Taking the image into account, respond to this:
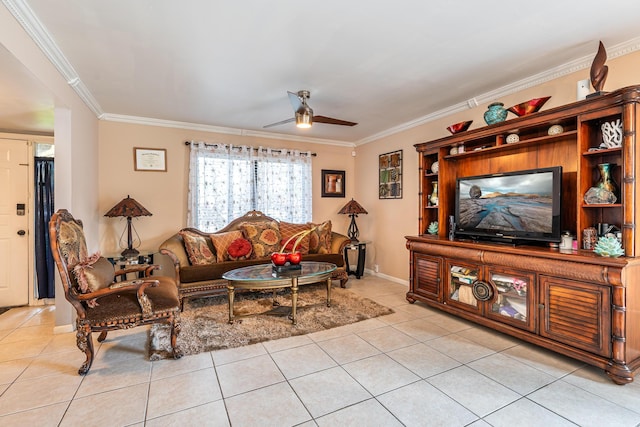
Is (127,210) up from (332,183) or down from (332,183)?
Answer: down

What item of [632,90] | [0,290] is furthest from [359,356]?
[0,290]

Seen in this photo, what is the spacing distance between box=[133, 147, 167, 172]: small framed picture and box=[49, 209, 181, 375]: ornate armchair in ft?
6.18

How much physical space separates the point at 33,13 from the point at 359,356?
3390 mm

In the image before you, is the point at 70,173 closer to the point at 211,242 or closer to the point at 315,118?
the point at 211,242

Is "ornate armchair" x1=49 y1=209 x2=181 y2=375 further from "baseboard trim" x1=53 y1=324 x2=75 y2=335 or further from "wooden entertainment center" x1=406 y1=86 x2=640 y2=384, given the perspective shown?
"wooden entertainment center" x1=406 y1=86 x2=640 y2=384

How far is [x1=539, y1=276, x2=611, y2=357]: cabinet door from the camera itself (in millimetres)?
2092

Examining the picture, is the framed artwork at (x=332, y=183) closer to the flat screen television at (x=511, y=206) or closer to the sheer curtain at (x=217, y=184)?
the sheer curtain at (x=217, y=184)

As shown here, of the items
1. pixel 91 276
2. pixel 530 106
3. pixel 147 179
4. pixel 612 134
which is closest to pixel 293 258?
pixel 91 276

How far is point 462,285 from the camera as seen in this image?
3102 mm

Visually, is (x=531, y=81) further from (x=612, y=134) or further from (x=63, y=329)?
(x=63, y=329)

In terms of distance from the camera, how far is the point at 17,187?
3.77 metres

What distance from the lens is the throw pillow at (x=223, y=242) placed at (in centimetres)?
397

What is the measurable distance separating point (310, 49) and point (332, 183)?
10.9ft

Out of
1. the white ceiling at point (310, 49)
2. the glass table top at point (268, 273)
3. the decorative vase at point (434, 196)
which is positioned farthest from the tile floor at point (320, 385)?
the white ceiling at point (310, 49)
